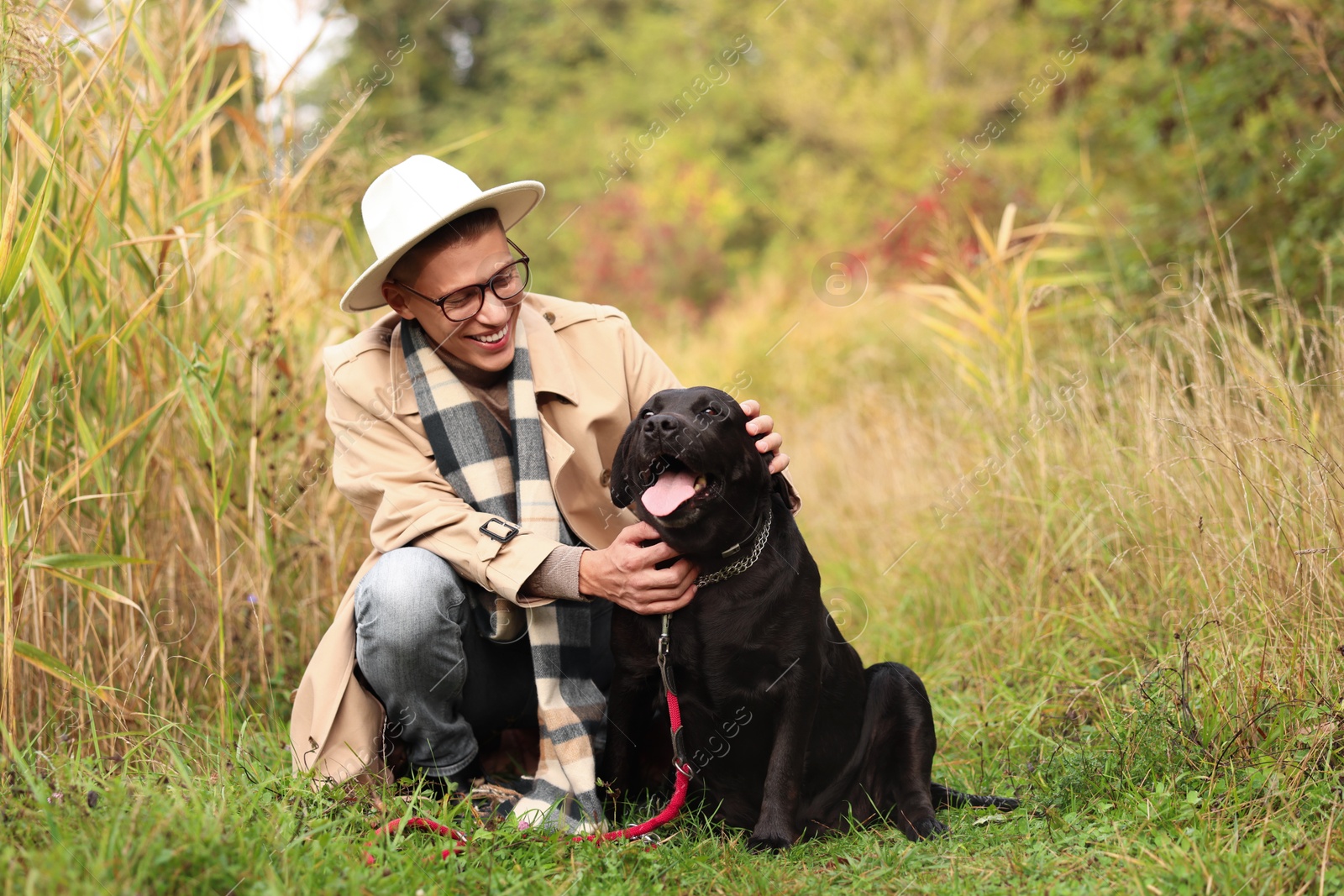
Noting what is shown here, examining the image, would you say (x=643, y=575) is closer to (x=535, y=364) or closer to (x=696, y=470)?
(x=696, y=470)

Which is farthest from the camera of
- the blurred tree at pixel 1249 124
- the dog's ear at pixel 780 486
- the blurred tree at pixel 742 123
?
the blurred tree at pixel 742 123

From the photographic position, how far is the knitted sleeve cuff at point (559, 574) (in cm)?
250

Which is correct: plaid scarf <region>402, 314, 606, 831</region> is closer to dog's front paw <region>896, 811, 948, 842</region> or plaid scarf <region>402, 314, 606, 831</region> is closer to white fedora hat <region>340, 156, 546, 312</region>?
white fedora hat <region>340, 156, 546, 312</region>

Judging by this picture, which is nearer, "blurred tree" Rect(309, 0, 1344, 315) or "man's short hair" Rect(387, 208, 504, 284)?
"man's short hair" Rect(387, 208, 504, 284)

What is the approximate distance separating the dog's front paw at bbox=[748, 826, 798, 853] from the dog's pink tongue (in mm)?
744

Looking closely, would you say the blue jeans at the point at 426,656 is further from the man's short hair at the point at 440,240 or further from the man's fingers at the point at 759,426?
the man's fingers at the point at 759,426

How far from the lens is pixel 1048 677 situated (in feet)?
10.0

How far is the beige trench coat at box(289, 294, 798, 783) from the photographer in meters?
2.57

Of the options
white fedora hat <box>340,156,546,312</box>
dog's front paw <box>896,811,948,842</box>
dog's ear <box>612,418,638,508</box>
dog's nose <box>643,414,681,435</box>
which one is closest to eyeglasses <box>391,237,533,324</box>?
white fedora hat <box>340,156,546,312</box>

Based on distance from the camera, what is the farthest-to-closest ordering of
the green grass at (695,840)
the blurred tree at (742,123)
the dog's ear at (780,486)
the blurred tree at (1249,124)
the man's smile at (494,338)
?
the blurred tree at (742,123) < the blurred tree at (1249,124) < the man's smile at (494,338) < the dog's ear at (780,486) < the green grass at (695,840)

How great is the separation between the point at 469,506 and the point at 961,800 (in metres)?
1.43

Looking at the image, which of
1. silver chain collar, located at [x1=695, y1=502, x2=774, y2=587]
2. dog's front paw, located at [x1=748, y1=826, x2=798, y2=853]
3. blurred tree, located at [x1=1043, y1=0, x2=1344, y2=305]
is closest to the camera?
dog's front paw, located at [x1=748, y1=826, x2=798, y2=853]

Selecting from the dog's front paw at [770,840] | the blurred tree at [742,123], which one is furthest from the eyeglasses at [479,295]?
the blurred tree at [742,123]

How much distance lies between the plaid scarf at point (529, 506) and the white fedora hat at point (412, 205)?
10.6 inches
